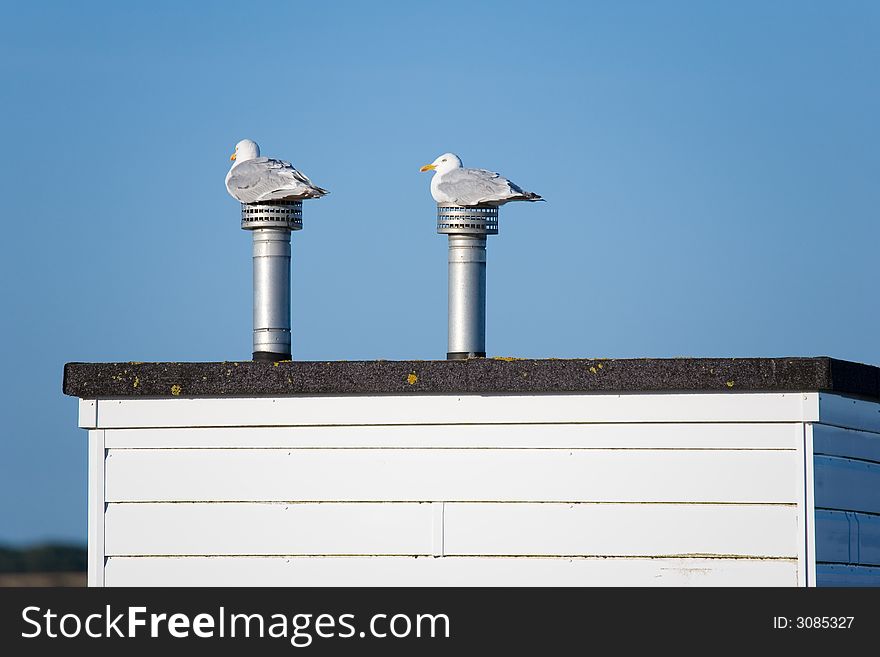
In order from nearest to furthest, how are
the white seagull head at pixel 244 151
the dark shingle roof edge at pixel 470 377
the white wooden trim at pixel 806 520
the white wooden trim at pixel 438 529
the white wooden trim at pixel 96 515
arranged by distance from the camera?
1. the white wooden trim at pixel 806 520
2. the dark shingle roof edge at pixel 470 377
3. the white wooden trim at pixel 438 529
4. the white wooden trim at pixel 96 515
5. the white seagull head at pixel 244 151

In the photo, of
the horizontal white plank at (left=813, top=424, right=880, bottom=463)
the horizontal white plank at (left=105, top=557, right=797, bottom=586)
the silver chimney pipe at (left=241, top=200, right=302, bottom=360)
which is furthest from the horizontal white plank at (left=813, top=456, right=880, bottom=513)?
the silver chimney pipe at (left=241, top=200, right=302, bottom=360)

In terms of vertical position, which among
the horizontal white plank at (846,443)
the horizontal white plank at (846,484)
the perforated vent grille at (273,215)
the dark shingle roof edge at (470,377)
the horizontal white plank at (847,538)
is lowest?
the horizontal white plank at (847,538)

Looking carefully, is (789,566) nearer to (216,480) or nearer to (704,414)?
(704,414)

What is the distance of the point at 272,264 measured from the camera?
12328 mm

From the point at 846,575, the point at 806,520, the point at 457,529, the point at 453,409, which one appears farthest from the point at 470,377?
the point at 846,575

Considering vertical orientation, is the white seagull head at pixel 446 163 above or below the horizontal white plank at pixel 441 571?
above

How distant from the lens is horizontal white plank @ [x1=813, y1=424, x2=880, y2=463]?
1034cm

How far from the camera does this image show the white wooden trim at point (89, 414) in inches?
441

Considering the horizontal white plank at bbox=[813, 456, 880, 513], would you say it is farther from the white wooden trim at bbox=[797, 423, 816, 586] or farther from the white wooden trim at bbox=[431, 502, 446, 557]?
the white wooden trim at bbox=[431, 502, 446, 557]

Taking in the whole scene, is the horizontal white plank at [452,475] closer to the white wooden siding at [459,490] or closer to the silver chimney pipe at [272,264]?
the white wooden siding at [459,490]

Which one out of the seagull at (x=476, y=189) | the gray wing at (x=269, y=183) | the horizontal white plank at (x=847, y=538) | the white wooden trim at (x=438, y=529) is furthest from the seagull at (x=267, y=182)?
the horizontal white plank at (x=847, y=538)

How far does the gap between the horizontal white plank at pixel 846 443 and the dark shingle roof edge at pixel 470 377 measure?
258mm

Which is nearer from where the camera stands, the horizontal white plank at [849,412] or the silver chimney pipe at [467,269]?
the horizontal white plank at [849,412]

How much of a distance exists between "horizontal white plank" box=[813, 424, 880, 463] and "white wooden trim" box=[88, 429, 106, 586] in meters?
4.78
